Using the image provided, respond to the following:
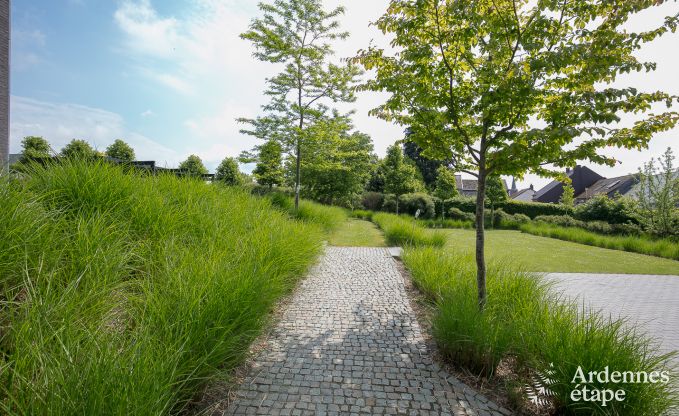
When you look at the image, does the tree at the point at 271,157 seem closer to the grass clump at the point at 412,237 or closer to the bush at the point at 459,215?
the grass clump at the point at 412,237

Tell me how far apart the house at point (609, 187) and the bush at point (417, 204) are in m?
18.6

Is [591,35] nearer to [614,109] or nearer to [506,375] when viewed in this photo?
[614,109]

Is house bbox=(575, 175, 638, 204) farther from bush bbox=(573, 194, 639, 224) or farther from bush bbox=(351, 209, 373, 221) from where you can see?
bush bbox=(351, 209, 373, 221)

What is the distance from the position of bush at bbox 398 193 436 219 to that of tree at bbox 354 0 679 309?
18667 mm

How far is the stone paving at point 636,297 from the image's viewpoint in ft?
13.9

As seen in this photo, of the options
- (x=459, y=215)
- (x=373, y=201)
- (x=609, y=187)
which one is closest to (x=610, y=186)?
(x=609, y=187)

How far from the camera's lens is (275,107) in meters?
12.3

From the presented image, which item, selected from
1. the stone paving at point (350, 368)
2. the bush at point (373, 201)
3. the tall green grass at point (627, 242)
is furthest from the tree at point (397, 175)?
the stone paving at point (350, 368)

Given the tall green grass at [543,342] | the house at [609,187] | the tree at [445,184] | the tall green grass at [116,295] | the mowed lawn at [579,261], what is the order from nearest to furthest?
the tall green grass at [116,295]
the tall green grass at [543,342]
the mowed lawn at [579,261]
the tree at [445,184]
the house at [609,187]

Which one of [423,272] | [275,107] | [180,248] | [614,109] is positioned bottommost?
[423,272]

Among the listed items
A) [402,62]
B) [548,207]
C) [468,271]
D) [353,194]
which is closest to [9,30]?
[402,62]

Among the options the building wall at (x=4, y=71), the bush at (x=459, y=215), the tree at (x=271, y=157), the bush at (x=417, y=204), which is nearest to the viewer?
the building wall at (x=4, y=71)

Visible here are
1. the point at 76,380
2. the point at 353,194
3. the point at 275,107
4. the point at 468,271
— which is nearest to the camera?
the point at 76,380

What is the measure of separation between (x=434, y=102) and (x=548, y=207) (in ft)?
88.9
